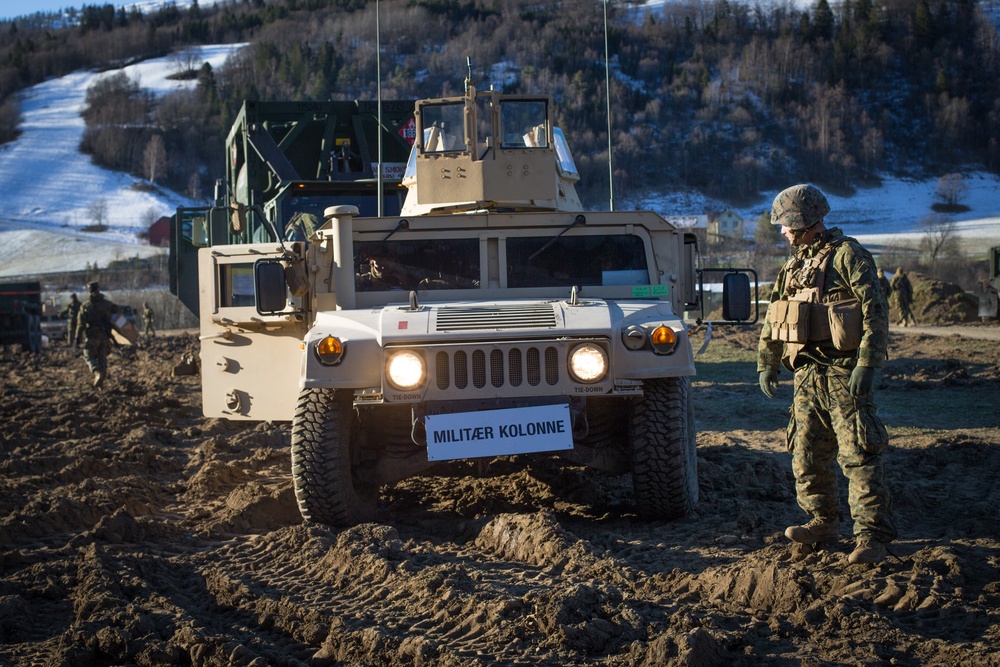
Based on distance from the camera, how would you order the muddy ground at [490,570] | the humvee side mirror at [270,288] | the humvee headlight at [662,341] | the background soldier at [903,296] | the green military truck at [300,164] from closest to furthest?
1. the muddy ground at [490,570]
2. the humvee headlight at [662,341]
3. the humvee side mirror at [270,288]
4. the green military truck at [300,164]
5. the background soldier at [903,296]

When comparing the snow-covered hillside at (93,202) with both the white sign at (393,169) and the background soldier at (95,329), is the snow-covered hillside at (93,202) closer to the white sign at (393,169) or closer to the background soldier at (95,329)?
the white sign at (393,169)

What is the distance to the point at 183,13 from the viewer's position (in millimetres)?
130750

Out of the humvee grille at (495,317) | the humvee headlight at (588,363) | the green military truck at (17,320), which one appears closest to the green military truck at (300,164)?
the humvee grille at (495,317)

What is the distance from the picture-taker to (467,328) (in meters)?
5.63

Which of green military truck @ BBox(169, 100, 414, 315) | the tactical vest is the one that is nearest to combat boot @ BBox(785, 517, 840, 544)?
the tactical vest

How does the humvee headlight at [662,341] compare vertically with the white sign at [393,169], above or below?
below

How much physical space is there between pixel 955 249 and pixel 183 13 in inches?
4363

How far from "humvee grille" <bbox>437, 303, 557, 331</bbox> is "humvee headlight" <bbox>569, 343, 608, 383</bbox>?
200 mm

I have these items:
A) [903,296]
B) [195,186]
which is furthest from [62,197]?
[903,296]

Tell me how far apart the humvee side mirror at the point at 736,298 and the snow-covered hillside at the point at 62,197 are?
53651mm

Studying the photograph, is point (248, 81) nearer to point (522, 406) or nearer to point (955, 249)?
point (955, 249)

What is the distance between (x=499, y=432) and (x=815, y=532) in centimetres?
160

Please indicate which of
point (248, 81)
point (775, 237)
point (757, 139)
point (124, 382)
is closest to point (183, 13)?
point (248, 81)

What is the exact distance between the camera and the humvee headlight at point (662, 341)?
5.58m
